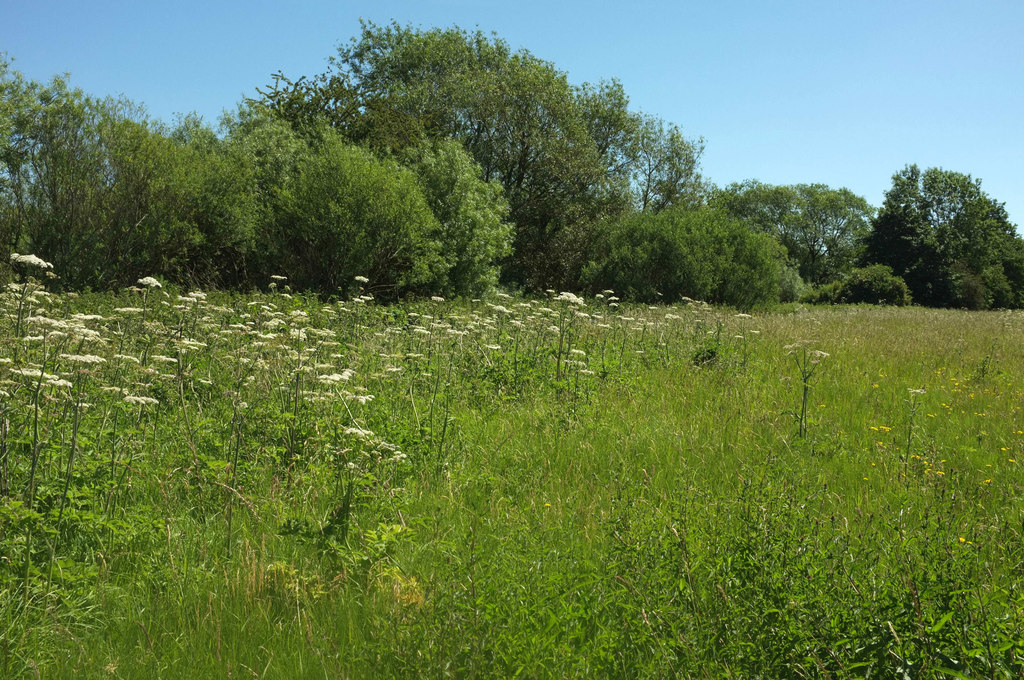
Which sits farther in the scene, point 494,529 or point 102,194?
point 102,194

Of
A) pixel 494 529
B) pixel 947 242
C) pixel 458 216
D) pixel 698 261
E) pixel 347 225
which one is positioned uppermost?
pixel 947 242

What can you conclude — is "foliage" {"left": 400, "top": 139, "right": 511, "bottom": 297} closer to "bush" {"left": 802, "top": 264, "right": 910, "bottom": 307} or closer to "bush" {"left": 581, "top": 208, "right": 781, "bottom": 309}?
"bush" {"left": 581, "top": 208, "right": 781, "bottom": 309}

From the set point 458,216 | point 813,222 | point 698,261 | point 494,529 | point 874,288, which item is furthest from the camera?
point 813,222

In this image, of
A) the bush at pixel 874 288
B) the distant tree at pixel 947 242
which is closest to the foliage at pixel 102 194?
the bush at pixel 874 288

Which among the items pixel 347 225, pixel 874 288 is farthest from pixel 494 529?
pixel 874 288

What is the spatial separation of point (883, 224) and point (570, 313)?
1877 inches

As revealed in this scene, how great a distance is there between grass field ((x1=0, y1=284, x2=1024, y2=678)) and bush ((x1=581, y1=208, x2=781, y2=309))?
13.9 metres

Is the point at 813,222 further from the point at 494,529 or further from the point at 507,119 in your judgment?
the point at 494,529

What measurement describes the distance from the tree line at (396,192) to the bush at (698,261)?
0.21 feet

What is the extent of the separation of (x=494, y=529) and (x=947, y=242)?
53050 mm

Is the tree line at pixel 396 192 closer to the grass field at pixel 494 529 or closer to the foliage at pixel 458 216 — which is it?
the foliage at pixel 458 216

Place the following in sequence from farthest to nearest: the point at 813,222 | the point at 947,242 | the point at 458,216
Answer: the point at 813,222
the point at 947,242
the point at 458,216

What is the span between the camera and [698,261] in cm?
2067

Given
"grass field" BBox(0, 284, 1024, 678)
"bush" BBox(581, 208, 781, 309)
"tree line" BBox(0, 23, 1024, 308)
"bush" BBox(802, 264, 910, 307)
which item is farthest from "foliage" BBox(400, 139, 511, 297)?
"bush" BBox(802, 264, 910, 307)
